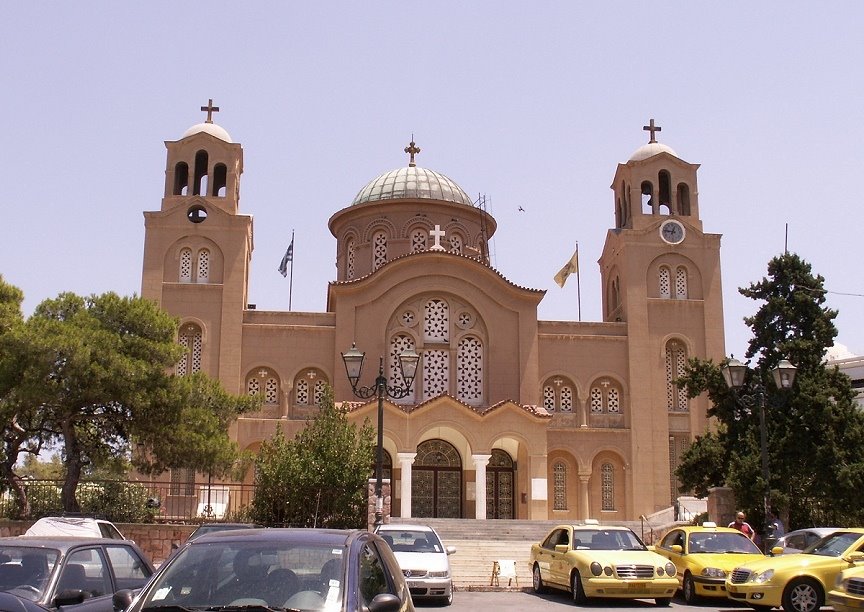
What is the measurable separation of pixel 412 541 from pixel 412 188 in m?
24.0

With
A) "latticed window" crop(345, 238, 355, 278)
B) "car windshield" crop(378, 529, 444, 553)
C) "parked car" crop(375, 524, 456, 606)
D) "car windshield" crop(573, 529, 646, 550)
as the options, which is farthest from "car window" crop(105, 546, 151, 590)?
"latticed window" crop(345, 238, 355, 278)

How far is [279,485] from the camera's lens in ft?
73.4

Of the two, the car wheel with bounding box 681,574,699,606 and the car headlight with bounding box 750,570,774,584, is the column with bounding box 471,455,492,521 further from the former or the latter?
the car headlight with bounding box 750,570,774,584

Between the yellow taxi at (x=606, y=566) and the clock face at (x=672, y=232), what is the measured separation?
20978 millimetres

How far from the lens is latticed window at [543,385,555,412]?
33.7 m

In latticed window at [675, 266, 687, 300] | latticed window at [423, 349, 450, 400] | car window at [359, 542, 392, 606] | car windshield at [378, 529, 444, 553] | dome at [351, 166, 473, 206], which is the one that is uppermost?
dome at [351, 166, 473, 206]

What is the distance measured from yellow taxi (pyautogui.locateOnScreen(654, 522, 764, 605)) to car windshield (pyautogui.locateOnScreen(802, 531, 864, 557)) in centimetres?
A: 129

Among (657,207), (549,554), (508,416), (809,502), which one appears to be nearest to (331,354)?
(508,416)

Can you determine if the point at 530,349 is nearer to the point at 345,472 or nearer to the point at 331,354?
the point at 331,354

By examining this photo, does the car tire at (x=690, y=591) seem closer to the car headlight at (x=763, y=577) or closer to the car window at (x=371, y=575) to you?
the car headlight at (x=763, y=577)

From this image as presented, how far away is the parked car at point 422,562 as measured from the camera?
14.8 m

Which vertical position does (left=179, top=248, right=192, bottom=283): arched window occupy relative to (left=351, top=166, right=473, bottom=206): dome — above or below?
below

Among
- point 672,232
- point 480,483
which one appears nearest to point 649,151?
point 672,232

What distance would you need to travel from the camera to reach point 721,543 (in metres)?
15.8
